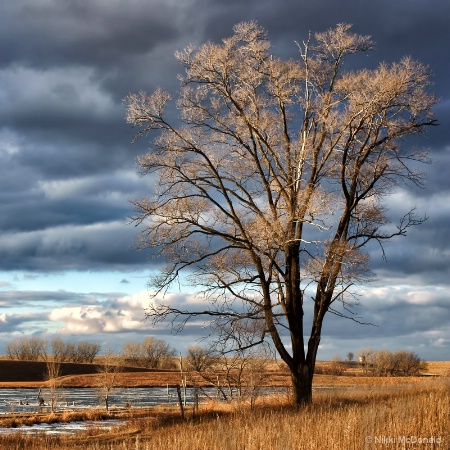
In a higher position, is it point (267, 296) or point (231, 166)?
point (231, 166)

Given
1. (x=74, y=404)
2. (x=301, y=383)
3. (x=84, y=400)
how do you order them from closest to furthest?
1. (x=301, y=383)
2. (x=74, y=404)
3. (x=84, y=400)

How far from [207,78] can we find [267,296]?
7158mm

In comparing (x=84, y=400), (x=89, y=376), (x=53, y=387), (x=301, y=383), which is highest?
(x=301, y=383)

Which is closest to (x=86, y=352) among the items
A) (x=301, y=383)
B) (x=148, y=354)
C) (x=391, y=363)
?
(x=148, y=354)

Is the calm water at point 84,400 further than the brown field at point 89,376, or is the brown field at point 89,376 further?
the brown field at point 89,376

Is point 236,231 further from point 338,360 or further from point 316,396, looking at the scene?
point 338,360

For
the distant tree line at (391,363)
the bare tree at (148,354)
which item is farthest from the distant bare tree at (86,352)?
the distant tree line at (391,363)

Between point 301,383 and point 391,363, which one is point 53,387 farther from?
point 391,363

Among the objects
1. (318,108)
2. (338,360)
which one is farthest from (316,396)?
(338,360)

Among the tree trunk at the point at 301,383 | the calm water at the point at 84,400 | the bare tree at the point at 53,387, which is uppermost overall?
the tree trunk at the point at 301,383

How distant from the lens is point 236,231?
19.3 m

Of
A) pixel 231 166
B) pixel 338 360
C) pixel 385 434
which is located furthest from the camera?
pixel 338 360

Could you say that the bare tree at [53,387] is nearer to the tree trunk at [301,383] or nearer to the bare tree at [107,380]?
the bare tree at [107,380]

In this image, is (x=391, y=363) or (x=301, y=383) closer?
(x=301, y=383)
